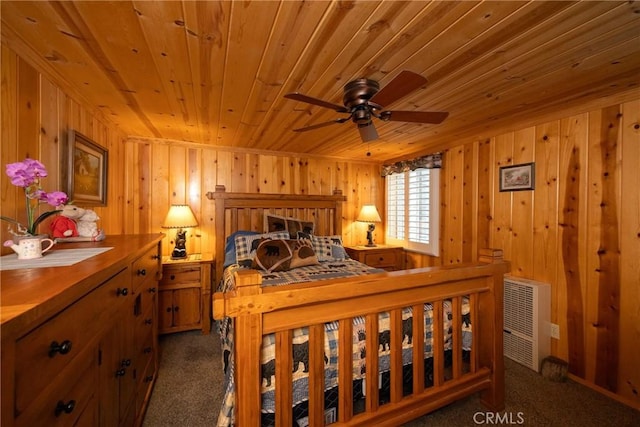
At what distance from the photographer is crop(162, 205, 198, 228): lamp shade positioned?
2.78 metres

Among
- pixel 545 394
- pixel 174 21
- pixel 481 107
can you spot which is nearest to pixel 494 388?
pixel 545 394

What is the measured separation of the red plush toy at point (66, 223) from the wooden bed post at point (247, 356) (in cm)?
112

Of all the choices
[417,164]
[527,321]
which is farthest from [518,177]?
[527,321]

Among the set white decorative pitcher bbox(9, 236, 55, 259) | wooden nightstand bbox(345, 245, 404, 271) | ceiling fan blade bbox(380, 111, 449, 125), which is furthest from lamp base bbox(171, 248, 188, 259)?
ceiling fan blade bbox(380, 111, 449, 125)

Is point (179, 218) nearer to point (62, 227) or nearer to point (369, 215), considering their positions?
point (62, 227)

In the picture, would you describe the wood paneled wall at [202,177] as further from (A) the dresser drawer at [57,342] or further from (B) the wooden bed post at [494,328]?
(B) the wooden bed post at [494,328]

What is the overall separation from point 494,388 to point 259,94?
2453 mm

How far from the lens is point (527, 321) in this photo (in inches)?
85.1

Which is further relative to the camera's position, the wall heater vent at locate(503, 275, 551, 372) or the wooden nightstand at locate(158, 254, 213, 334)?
the wooden nightstand at locate(158, 254, 213, 334)

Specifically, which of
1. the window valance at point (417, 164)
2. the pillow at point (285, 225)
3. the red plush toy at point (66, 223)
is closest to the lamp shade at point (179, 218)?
Answer: the pillow at point (285, 225)

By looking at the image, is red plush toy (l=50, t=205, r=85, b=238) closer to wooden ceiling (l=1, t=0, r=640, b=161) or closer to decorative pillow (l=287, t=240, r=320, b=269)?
wooden ceiling (l=1, t=0, r=640, b=161)

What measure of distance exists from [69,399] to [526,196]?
319 centimetres

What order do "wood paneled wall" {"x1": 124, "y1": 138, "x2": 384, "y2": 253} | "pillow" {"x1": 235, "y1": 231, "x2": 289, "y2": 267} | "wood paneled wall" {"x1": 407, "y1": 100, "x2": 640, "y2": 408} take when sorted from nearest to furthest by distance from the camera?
"wood paneled wall" {"x1": 407, "y1": 100, "x2": 640, "y2": 408} → "pillow" {"x1": 235, "y1": 231, "x2": 289, "y2": 267} → "wood paneled wall" {"x1": 124, "y1": 138, "x2": 384, "y2": 253}

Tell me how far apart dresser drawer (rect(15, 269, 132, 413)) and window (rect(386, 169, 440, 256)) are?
128 inches
